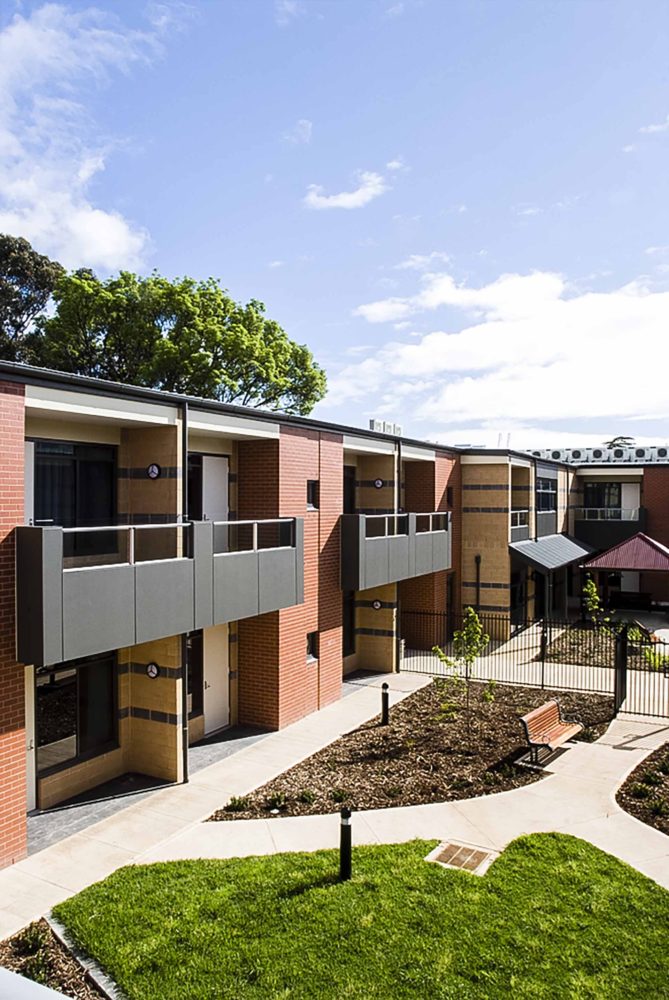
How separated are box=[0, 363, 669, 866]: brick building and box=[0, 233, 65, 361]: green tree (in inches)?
→ 977

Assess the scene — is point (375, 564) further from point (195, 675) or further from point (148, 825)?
point (148, 825)

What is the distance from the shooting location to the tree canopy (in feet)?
107

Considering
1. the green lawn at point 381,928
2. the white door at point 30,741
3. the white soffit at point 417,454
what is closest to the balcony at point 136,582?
the white door at point 30,741

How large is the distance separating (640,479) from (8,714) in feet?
106

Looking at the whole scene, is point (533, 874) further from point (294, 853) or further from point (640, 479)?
point (640, 479)

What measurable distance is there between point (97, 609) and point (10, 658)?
1274 mm

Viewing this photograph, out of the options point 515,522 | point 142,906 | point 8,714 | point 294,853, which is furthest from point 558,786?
point 515,522

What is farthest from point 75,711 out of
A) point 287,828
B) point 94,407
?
point 94,407

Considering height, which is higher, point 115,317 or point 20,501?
point 115,317

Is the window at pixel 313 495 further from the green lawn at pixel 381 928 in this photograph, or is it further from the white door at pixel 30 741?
the green lawn at pixel 381 928

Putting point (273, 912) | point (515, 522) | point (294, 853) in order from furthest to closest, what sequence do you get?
point (515, 522) → point (294, 853) → point (273, 912)

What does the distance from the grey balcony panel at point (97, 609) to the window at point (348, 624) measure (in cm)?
1106

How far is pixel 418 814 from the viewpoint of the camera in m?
11.1

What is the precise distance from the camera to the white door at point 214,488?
15.1m
